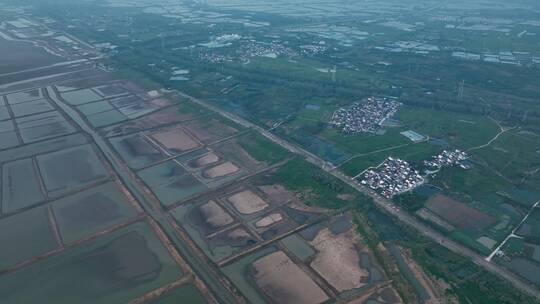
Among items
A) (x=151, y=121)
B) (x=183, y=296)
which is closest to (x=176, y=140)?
(x=151, y=121)

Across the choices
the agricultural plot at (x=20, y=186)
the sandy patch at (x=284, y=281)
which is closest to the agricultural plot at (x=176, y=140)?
the agricultural plot at (x=20, y=186)

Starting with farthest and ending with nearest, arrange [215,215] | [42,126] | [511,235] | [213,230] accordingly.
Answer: [42,126] < [215,215] < [213,230] < [511,235]

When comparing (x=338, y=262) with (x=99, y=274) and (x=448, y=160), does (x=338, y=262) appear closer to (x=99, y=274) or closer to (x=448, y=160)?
(x=99, y=274)

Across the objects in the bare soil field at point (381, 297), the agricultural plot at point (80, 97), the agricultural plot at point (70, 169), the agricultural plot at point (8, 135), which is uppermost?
the agricultural plot at point (80, 97)

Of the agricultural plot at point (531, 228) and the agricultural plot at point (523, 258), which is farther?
the agricultural plot at point (531, 228)

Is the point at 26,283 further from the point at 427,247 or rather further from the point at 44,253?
→ the point at 427,247

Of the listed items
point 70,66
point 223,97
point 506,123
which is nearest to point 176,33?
point 70,66

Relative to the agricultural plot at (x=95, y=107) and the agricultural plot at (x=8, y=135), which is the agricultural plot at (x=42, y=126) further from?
the agricultural plot at (x=95, y=107)
